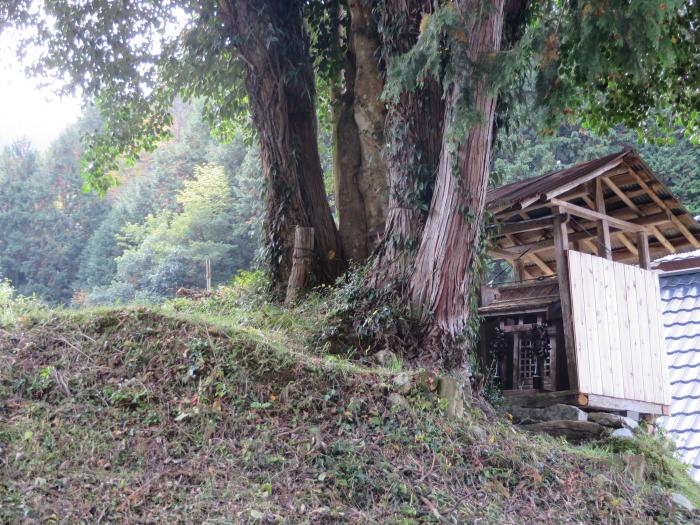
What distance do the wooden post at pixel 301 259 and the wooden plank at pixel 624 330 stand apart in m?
4.28

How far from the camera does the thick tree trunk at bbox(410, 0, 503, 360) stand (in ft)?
27.8

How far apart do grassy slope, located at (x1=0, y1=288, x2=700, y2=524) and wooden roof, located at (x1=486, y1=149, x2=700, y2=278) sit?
3.49 m

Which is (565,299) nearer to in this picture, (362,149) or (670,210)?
(670,210)

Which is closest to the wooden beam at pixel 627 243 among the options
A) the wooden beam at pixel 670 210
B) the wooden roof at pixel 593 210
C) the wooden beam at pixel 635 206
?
the wooden roof at pixel 593 210

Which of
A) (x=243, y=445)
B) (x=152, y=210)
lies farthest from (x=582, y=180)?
(x=152, y=210)

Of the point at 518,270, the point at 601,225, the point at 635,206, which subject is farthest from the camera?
the point at 518,270

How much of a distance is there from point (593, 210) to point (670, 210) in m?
1.30

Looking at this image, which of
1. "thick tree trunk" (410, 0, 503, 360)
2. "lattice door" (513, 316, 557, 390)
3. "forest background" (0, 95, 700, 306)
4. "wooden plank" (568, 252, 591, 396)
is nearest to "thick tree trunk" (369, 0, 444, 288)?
"thick tree trunk" (410, 0, 503, 360)

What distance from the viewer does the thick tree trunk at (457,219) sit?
8469mm

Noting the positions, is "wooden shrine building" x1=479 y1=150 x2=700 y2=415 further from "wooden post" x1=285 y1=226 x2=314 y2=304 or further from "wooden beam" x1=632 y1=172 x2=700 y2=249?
"wooden post" x1=285 y1=226 x2=314 y2=304

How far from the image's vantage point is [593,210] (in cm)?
1148

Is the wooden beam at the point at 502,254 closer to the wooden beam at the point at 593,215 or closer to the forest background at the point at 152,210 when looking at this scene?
the wooden beam at the point at 593,215

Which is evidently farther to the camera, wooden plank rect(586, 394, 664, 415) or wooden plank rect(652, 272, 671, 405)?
wooden plank rect(652, 272, 671, 405)

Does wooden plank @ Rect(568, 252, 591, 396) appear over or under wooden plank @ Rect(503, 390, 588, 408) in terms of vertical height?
over
